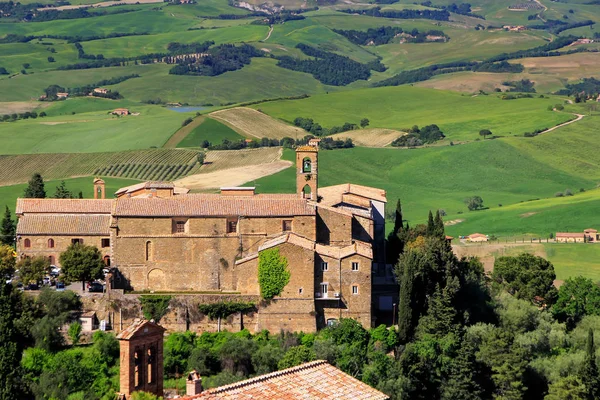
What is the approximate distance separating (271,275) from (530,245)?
121 ft

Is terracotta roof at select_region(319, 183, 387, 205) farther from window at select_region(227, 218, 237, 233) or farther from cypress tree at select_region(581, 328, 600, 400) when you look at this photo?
cypress tree at select_region(581, 328, 600, 400)

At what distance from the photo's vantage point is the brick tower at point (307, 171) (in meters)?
66.3

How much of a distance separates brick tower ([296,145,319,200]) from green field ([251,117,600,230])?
32256 millimetres

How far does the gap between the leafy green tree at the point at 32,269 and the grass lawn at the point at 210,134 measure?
7089cm

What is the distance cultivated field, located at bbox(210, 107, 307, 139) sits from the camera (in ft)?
467

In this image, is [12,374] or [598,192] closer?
[12,374]

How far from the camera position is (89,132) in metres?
146

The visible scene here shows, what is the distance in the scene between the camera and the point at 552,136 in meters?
138

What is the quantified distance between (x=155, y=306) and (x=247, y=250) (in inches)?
→ 208

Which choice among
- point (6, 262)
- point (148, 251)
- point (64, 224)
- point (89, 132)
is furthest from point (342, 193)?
point (89, 132)

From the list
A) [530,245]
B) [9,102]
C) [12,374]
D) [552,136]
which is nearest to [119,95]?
[9,102]

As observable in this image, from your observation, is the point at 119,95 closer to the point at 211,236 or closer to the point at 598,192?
the point at 598,192

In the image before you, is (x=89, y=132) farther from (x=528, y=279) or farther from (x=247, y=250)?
(x=247, y=250)

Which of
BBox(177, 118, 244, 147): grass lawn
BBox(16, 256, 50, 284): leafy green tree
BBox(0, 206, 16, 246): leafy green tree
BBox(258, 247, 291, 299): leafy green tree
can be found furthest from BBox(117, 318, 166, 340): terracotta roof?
BBox(177, 118, 244, 147): grass lawn
